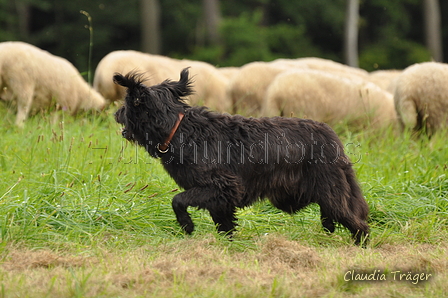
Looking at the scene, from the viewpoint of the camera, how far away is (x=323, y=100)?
8.48m

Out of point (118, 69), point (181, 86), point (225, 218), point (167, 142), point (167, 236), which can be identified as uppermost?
point (181, 86)

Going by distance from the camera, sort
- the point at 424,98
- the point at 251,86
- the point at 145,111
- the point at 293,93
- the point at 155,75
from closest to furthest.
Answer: the point at 145,111
the point at 424,98
the point at 293,93
the point at 251,86
the point at 155,75

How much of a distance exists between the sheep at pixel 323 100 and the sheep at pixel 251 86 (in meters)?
0.90

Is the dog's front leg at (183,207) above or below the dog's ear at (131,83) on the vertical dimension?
below

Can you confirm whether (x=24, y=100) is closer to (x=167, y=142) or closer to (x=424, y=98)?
(x=167, y=142)

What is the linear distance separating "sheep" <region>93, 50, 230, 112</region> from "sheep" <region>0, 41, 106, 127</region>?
2.44 feet

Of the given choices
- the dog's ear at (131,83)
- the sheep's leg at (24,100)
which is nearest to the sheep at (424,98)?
the dog's ear at (131,83)

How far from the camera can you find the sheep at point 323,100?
833 centimetres

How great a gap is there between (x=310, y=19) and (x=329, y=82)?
20.9m

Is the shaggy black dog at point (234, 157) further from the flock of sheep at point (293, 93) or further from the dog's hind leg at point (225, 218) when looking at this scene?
the flock of sheep at point (293, 93)

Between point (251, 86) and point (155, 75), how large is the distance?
185 cm

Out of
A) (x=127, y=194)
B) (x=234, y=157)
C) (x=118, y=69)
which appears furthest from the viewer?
(x=118, y=69)

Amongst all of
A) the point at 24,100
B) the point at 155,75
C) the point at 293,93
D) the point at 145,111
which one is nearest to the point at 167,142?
the point at 145,111

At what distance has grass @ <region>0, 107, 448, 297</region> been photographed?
3.31 meters
